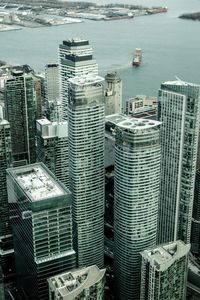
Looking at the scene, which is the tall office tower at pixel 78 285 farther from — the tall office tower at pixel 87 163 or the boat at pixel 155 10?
the boat at pixel 155 10

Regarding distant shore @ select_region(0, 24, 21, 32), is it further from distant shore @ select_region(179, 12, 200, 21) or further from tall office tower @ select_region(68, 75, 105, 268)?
tall office tower @ select_region(68, 75, 105, 268)

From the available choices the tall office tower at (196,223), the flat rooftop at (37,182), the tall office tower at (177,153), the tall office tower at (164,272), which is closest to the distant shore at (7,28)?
the tall office tower at (196,223)

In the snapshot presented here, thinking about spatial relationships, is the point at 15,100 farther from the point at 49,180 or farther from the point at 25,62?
the point at 25,62

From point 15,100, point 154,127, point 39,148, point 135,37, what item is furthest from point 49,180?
point 135,37

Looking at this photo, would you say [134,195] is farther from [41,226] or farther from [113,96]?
[113,96]

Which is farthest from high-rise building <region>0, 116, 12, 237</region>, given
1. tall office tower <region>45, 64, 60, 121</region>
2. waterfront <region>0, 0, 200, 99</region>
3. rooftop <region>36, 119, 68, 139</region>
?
waterfront <region>0, 0, 200, 99</region>
